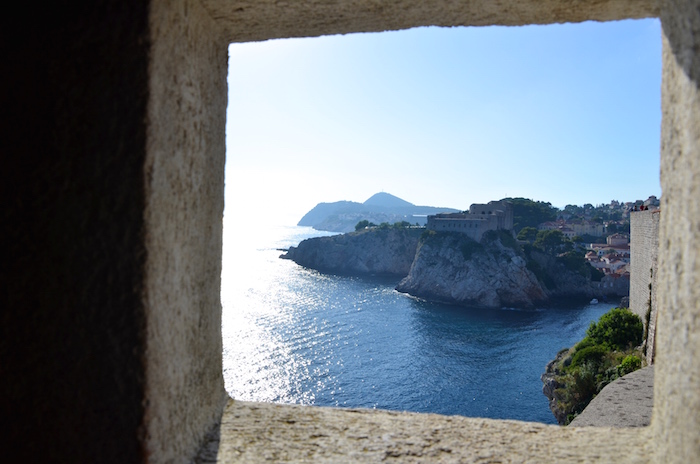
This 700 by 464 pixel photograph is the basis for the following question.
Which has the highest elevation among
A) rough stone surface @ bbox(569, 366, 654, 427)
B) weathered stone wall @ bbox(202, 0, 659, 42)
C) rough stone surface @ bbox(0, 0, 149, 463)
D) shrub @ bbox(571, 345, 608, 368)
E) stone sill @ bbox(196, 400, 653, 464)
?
weathered stone wall @ bbox(202, 0, 659, 42)

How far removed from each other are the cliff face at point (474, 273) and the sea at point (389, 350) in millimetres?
2039

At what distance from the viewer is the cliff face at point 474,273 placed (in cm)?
4972

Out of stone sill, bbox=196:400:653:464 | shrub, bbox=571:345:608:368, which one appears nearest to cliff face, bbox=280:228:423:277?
shrub, bbox=571:345:608:368

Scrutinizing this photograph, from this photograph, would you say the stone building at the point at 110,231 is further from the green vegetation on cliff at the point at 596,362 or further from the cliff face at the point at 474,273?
the cliff face at the point at 474,273

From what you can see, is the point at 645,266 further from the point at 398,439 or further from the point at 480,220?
the point at 480,220

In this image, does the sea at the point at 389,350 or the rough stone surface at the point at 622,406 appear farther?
the sea at the point at 389,350

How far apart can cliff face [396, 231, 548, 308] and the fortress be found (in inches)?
42.4

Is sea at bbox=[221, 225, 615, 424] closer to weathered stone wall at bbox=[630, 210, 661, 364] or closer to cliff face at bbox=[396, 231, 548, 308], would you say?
cliff face at bbox=[396, 231, 548, 308]

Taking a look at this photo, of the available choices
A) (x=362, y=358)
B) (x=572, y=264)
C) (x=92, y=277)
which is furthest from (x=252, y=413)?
(x=572, y=264)

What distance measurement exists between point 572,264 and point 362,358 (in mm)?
33181

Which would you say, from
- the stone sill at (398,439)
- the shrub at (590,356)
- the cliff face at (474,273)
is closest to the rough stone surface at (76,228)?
the stone sill at (398,439)

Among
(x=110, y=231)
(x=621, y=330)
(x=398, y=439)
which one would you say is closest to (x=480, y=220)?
(x=621, y=330)

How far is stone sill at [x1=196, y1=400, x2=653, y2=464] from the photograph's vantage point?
1.46 meters

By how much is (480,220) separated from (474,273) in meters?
7.38
